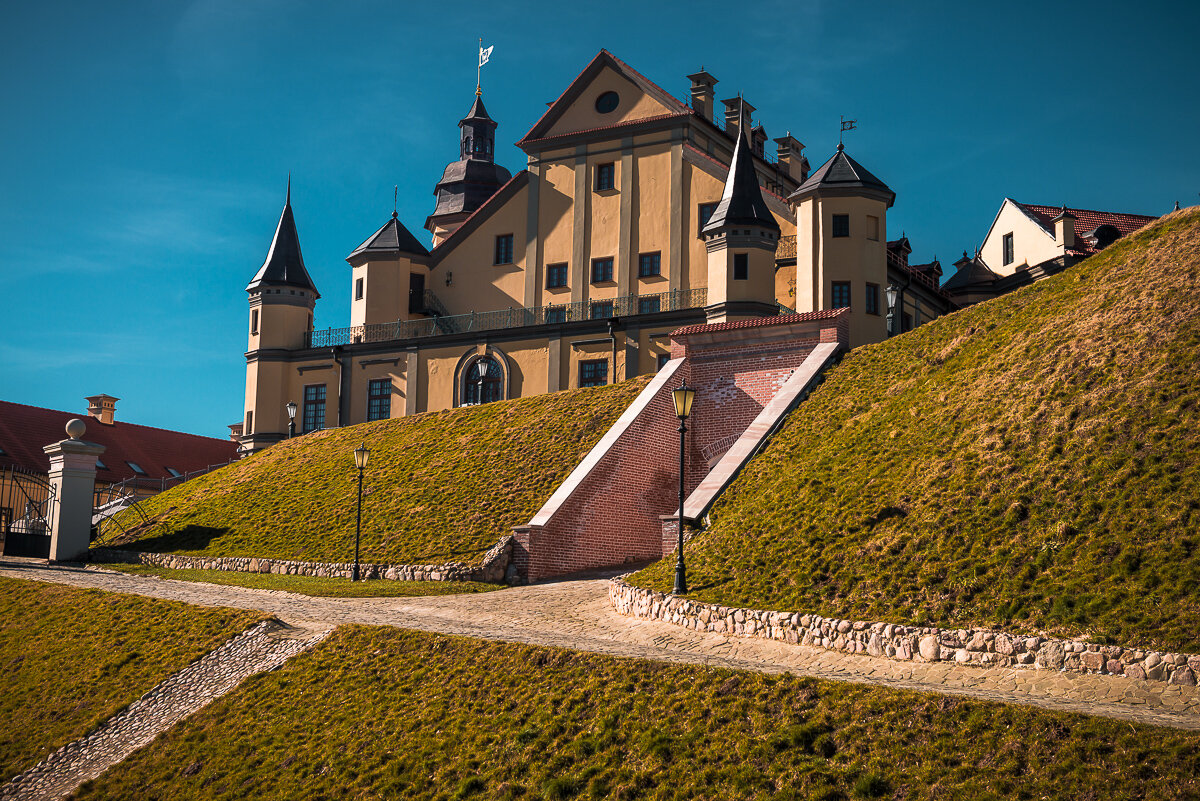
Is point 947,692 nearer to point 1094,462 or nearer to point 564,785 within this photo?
point 564,785

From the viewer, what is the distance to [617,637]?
52.7 feet

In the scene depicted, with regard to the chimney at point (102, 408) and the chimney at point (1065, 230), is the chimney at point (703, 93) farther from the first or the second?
the chimney at point (102, 408)

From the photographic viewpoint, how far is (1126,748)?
895 centimetres

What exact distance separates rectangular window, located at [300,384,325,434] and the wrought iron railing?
6.01 feet

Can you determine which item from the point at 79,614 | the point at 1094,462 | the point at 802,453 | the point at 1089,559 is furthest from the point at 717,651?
the point at 79,614

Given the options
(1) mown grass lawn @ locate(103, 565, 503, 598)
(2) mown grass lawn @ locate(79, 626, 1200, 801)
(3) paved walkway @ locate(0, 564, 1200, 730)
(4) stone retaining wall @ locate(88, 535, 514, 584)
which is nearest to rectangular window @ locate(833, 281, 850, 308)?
(3) paved walkway @ locate(0, 564, 1200, 730)

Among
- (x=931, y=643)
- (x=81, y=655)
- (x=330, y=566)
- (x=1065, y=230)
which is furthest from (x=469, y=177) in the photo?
(x=931, y=643)

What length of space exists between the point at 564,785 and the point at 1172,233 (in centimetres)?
1673

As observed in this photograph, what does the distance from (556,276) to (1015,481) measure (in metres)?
28.7

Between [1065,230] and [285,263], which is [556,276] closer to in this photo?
[285,263]

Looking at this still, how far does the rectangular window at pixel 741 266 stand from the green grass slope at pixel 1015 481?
40.3ft

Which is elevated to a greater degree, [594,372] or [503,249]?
[503,249]

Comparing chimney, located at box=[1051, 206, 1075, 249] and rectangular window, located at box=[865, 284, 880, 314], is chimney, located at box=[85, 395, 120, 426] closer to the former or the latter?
rectangular window, located at box=[865, 284, 880, 314]

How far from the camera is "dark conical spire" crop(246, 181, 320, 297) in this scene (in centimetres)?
4434
